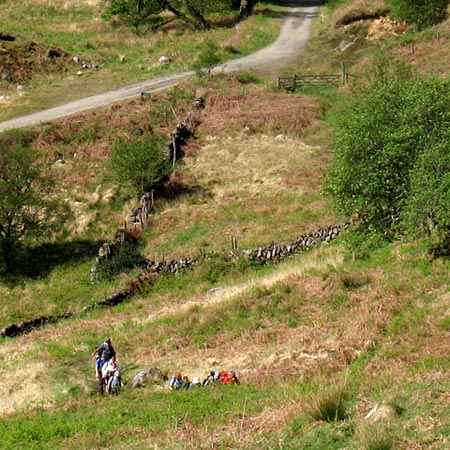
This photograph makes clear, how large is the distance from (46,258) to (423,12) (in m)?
36.7

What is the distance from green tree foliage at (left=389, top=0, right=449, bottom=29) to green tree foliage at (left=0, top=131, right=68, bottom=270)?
111 ft

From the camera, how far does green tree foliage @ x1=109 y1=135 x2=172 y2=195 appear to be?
3409 cm

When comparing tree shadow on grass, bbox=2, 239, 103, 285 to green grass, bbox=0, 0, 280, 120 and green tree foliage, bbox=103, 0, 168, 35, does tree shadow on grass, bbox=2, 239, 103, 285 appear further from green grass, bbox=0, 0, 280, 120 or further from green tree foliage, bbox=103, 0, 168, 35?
green tree foliage, bbox=103, 0, 168, 35

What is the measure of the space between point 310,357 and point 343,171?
23.9 ft

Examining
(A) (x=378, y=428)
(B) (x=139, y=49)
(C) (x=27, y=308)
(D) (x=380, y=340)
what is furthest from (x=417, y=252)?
(B) (x=139, y=49)

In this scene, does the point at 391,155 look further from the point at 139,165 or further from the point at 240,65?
the point at 240,65

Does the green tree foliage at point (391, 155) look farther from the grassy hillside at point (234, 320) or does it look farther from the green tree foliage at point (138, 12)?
the green tree foliage at point (138, 12)

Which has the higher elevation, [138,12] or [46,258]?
[138,12]

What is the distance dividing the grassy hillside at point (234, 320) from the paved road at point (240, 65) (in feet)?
11.0

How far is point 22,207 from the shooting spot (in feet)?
105

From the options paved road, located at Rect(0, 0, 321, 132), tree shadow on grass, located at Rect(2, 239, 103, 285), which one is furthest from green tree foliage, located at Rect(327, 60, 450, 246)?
paved road, located at Rect(0, 0, 321, 132)

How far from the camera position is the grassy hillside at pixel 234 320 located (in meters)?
12.1

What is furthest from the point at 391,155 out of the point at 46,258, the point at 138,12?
the point at 138,12

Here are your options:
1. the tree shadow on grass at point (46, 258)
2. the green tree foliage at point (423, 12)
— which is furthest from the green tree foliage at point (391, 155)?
the green tree foliage at point (423, 12)
